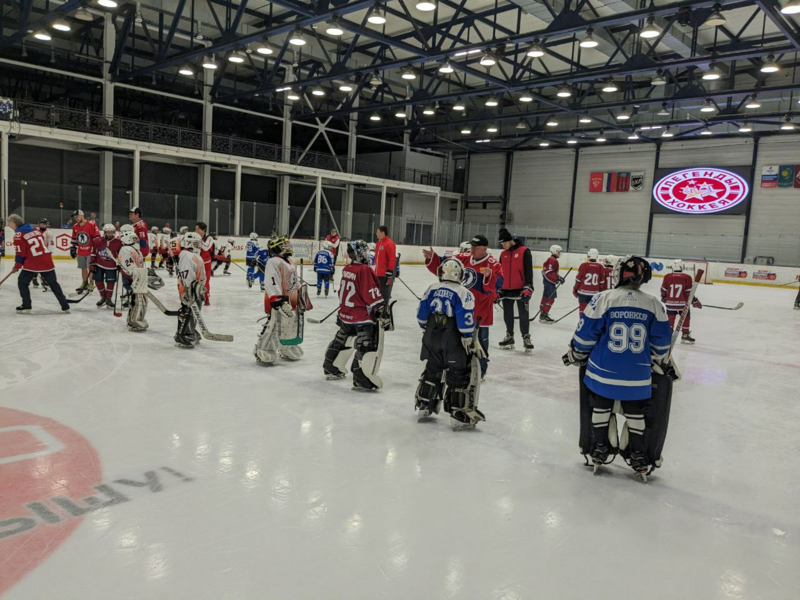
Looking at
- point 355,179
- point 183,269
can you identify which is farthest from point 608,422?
point 355,179

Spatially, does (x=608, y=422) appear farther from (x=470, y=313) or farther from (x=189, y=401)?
(x=189, y=401)

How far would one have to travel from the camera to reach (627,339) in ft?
12.1

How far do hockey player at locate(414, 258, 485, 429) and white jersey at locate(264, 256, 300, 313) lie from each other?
2.23 meters

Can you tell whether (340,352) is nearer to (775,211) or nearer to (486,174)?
(775,211)

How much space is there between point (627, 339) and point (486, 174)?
34.1 metres

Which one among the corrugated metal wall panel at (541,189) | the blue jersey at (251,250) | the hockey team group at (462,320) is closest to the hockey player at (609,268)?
the hockey team group at (462,320)

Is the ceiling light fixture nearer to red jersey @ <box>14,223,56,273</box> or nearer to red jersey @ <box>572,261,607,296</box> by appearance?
red jersey @ <box>572,261,607,296</box>

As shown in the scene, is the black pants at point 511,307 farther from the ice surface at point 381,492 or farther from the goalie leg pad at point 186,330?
the goalie leg pad at point 186,330

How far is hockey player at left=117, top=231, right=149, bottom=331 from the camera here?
830 centimetres

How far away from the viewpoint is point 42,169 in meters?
25.3

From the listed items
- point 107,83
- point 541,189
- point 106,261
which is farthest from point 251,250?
point 541,189

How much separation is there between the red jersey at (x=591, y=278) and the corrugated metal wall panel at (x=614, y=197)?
21.3 m

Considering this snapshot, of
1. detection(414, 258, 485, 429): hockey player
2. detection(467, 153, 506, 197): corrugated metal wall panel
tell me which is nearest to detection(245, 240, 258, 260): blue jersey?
detection(414, 258, 485, 429): hockey player

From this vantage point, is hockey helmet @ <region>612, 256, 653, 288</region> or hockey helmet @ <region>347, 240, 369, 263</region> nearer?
hockey helmet @ <region>612, 256, 653, 288</region>
